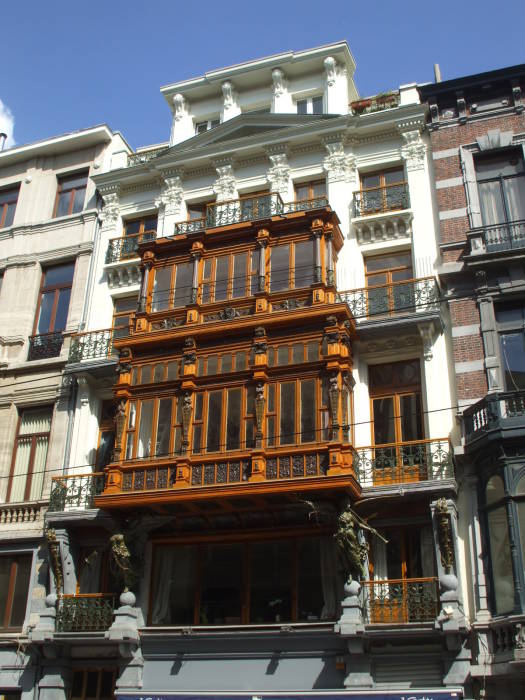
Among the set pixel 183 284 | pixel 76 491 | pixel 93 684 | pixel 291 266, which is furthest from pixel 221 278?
pixel 93 684

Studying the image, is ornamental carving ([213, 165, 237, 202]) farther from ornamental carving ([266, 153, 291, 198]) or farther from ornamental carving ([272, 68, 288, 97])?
ornamental carving ([272, 68, 288, 97])

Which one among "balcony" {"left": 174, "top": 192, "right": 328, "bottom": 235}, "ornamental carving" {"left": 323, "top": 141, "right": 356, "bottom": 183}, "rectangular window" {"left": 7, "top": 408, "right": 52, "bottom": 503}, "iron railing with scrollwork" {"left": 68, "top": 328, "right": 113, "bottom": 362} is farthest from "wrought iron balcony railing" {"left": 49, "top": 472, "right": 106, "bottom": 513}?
"ornamental carving" {"left": 323, "top": 141, "right": 356, "bottom": 183}

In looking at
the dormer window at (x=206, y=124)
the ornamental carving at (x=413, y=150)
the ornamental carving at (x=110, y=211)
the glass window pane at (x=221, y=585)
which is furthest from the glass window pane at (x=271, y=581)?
the dormer window at (x=206, y=124)

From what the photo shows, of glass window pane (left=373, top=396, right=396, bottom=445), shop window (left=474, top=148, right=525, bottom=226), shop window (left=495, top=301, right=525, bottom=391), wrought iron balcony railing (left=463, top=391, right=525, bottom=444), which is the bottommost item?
wrought iron balcony railing (left=463, top=391, right=525, bottom=444)

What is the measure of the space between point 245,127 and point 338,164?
385cm

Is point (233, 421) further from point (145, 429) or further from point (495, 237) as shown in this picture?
point (495, 237)

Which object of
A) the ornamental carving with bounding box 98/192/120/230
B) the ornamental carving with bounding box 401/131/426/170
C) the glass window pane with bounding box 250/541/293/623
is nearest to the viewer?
the glass window pane with bounding box 250/541/293/623

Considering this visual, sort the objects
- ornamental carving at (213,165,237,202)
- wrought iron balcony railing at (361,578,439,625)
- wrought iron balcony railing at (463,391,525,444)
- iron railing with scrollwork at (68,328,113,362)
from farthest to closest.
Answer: ornamental carving at (213,165,237,202), iron railing with scrollwork at (68,328,113,362), wrought iron balcony railing at (463,391,525,444), wrought iron balcony railing at (361,578,439,625)

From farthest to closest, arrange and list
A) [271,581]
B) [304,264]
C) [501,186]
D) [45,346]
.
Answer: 1. [45,346]
2. [501,186]
3. [304,264]
4. [271,581]

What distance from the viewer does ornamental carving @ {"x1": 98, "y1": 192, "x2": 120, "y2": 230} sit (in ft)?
91.6

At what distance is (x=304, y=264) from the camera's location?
22.8m

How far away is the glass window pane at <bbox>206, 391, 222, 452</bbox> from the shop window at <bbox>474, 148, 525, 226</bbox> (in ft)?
30.6

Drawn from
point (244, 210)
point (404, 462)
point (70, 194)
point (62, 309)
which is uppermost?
point (70, 194)

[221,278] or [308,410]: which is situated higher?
[221,278]
